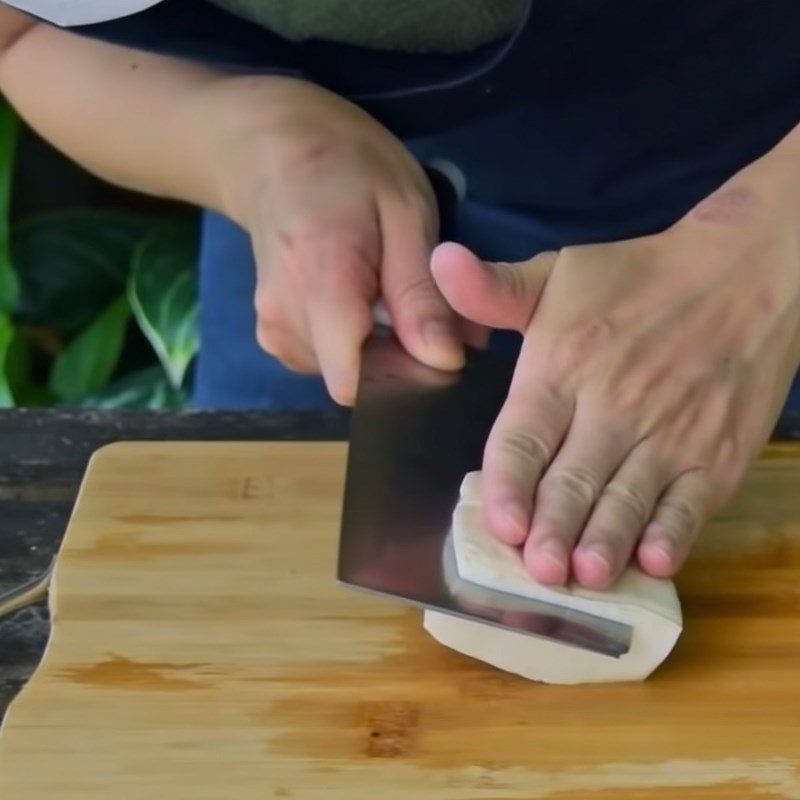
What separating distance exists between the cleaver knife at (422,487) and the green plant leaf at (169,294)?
642mm

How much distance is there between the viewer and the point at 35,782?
24.3 inches

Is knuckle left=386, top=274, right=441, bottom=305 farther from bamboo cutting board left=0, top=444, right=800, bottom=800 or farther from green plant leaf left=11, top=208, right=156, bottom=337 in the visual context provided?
green plant leaf left=11, top=208, right=156, bottom=337

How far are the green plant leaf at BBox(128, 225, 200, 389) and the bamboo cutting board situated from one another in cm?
61

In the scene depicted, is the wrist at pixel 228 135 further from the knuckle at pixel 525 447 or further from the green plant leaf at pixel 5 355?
the green plant leaf at pixel 5 355

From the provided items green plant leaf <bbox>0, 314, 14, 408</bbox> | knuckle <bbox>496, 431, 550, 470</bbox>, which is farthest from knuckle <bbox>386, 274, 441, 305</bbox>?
green plant leaf <bbox>0, 314, 14, 408</bbox>

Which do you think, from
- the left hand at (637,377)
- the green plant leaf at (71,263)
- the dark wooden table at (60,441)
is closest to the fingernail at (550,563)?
the left hand at (637,377)

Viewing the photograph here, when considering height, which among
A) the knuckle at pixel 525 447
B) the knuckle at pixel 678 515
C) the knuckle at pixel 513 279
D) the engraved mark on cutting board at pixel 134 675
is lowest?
the engraved mark on cutting board at pixel 134 675

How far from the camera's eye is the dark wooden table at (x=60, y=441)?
2.66 ft

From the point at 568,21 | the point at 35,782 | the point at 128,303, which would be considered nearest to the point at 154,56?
the point at 568,21

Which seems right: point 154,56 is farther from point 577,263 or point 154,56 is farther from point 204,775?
point 204,775

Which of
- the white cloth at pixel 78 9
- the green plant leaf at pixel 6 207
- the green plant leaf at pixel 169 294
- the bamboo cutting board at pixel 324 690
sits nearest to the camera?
the bamboo cutting board at pixel 324 690

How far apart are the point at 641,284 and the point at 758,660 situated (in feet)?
0.64

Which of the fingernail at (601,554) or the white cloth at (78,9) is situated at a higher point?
the white cloth at (78,9)

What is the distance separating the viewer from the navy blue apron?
32.9 inches
